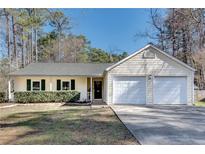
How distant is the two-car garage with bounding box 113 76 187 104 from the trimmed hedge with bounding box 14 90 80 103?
4264 millimetres

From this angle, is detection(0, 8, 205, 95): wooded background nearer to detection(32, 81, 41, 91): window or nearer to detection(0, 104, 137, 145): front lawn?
detection(32, 81, 41, 91): window

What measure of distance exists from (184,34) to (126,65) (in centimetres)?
1616

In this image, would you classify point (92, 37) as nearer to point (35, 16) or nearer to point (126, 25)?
point (126, 25)

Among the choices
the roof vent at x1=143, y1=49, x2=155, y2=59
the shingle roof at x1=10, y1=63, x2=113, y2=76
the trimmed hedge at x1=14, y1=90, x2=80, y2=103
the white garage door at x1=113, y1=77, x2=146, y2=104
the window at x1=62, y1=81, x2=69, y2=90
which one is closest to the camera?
the white garage door at x1=113, y1=77, x2=146, y2=104

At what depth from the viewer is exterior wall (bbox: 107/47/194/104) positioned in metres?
18.5

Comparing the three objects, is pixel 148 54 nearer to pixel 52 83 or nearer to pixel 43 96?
pixel 52 83

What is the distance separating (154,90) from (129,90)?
1.74m

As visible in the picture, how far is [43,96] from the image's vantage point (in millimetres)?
20703

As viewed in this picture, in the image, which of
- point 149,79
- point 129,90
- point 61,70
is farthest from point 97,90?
point 149,79

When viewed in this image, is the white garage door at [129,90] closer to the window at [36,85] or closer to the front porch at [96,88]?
the front porch at [96,88]

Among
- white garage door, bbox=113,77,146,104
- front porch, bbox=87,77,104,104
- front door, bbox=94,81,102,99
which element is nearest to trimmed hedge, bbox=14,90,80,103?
front porch, bbox=87,77,104,104

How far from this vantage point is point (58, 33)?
3838 cm
